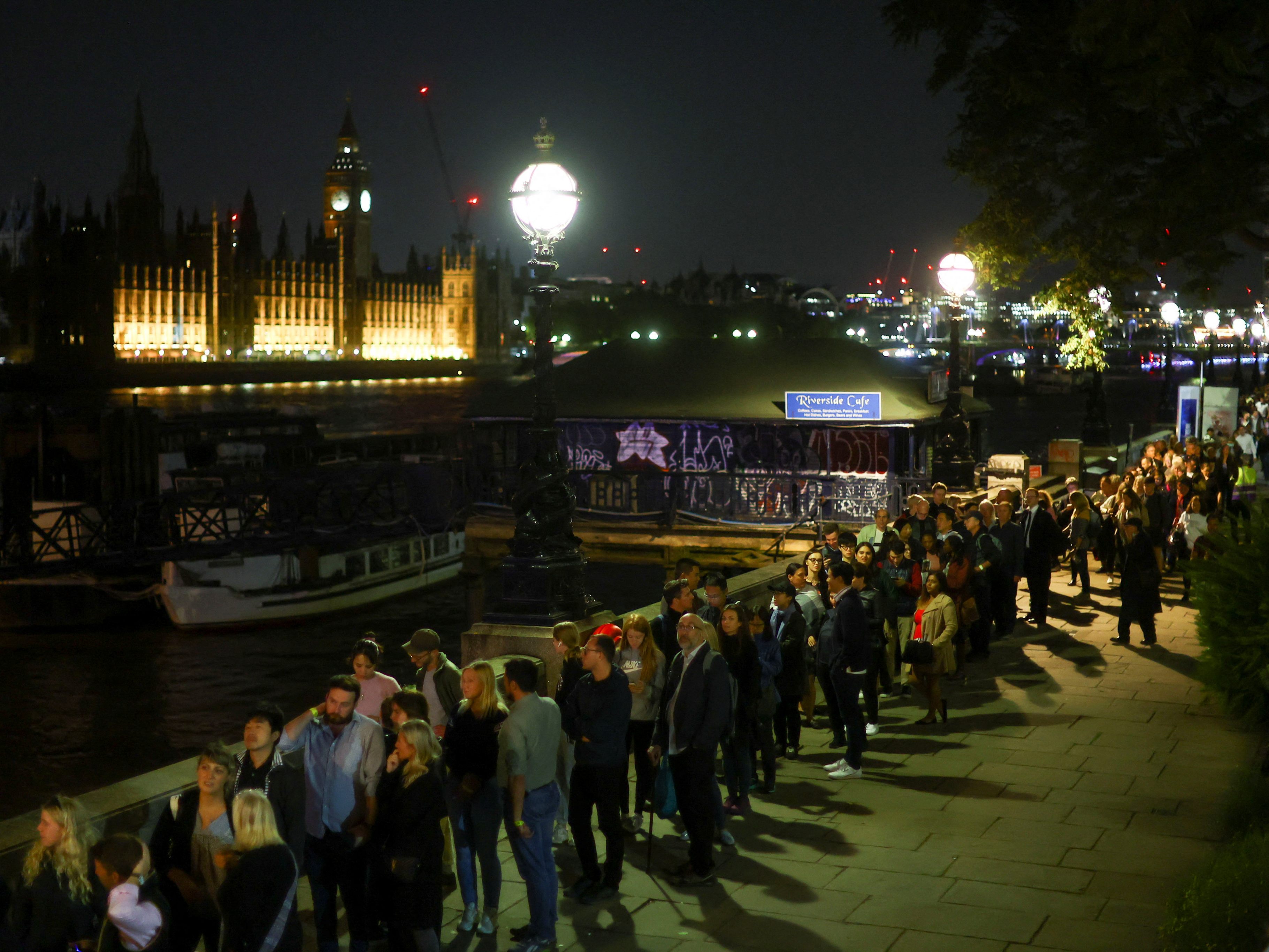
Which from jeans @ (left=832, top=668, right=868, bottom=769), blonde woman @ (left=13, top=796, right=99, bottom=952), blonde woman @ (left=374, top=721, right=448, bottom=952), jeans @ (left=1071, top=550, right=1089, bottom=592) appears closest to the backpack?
jeans @ (left=832, top=668, right=868, bottom=769)

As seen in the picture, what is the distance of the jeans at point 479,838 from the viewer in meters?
7.29

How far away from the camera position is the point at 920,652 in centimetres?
1116

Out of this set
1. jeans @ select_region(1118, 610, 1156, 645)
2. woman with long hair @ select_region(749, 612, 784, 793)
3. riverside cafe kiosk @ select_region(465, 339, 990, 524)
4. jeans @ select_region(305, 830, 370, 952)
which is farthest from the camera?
riverside cafe kiosk @ select_region(465, 339, 990, 524)

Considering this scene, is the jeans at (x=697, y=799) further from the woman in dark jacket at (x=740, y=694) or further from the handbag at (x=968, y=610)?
the handbag at (x=968, y=610)

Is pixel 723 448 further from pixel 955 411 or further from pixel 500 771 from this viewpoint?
pixel 500 771

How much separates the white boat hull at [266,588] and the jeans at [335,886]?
30378 millimetres

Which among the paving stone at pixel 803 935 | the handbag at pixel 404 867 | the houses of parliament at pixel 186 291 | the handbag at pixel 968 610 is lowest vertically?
the paving stone at pixel 803 935

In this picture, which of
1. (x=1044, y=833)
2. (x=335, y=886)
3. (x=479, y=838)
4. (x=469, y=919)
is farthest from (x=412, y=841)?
(x=1044, y=833)

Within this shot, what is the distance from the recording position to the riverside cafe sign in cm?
2306

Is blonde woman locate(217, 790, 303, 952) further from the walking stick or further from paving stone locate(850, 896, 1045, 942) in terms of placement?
paving stone locate(850, 896, 1045, 942)

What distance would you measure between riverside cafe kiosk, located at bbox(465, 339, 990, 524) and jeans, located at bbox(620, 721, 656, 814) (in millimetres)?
14356

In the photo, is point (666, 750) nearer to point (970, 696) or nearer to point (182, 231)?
point (970, 696)

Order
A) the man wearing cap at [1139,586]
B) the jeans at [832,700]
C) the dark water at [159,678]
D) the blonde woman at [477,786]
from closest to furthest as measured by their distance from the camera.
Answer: the blonde woman at [477,786] → the jeans at [832,700] → the man wearing cap at [1139,586] → the dark water at [159,678]

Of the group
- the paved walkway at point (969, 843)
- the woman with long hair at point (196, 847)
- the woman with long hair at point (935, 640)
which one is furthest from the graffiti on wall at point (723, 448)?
the woman with long hair at point (196, 847)
